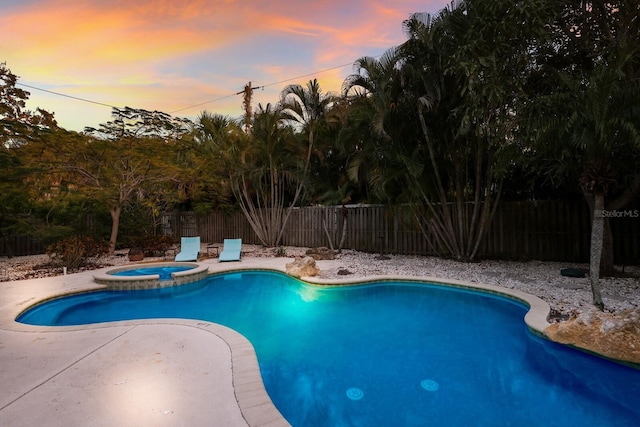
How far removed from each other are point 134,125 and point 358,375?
10964 mm

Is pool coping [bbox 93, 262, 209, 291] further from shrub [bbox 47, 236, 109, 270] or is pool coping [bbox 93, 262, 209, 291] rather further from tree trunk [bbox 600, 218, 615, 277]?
tree trunk [bbox 600, 218, 615, 277]

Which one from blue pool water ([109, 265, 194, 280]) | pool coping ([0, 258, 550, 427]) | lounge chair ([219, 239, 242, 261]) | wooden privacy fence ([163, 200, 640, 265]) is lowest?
blue pool water ([109, 265, 194, 280])

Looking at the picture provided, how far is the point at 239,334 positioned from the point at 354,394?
1.60 metres

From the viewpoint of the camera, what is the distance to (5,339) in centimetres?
394

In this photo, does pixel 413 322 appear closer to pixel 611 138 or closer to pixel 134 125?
pixel 611 138

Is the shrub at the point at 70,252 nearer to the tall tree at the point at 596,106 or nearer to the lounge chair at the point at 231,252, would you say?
the lounge chair at the point at 231,252

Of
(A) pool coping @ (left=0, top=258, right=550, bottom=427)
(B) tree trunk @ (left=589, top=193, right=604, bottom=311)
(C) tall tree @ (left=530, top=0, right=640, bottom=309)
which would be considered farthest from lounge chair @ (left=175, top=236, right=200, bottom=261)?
(B) tree trunk @ (left=589, top=193, right=604, bottom=311)

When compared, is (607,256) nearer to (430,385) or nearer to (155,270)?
(430,385)

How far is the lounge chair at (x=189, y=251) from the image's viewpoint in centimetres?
1047

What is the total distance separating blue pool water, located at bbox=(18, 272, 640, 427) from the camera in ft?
9.67

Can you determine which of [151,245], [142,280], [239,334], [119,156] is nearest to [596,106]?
[239,334]

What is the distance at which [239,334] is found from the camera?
4.03 meters

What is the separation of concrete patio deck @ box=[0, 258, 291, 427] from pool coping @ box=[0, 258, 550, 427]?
0.01m

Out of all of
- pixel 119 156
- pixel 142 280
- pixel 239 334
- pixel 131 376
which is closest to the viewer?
pixel 131 376
